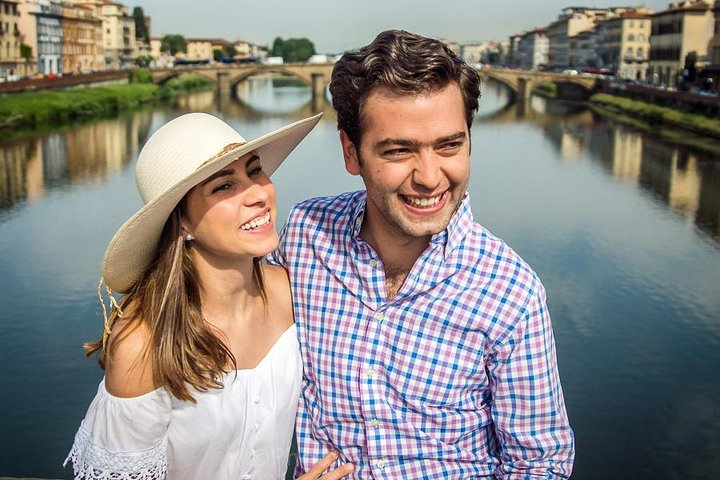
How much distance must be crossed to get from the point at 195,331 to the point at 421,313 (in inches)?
11.2

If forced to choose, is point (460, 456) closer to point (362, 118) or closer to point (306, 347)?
point (306, 347)

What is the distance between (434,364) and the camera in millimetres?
1064

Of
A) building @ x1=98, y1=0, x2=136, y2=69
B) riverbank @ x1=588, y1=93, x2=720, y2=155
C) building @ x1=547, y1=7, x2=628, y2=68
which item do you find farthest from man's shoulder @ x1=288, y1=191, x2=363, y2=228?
building @ x1=547, y1=7, x2=628, y2=68

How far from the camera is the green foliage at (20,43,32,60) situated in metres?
27.0

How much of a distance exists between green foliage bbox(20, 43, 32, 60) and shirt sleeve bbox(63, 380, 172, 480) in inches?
1126

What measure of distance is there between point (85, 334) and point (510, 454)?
5006 millimetres

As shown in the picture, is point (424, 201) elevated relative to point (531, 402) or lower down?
elevated

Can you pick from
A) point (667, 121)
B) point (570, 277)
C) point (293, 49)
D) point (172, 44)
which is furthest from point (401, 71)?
point (293, 49)

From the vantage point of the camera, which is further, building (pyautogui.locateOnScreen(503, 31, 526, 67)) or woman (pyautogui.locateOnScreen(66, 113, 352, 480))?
building (pyautogui.locateOnScreen(503, 31, 526, 67))

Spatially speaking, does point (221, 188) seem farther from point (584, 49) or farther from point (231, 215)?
point (584, 49)

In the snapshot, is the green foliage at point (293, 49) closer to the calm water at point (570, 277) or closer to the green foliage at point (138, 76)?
the green foliage at point (138, 76)

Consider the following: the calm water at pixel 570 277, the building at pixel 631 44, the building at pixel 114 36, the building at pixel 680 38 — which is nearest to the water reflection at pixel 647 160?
the calm water at pixel 570 277

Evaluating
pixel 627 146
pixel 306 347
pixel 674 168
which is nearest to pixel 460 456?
pixel 306 347

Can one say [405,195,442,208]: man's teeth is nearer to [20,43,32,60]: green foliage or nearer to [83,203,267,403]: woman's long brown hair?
[83,203,267,403]: woman's long brown hair
